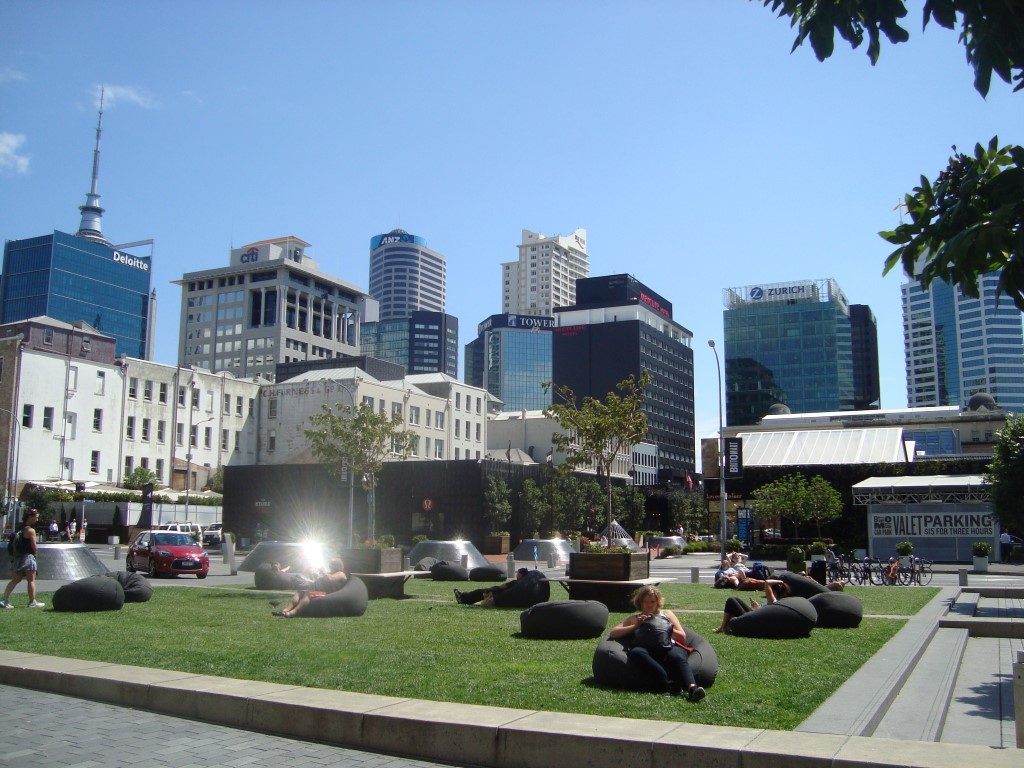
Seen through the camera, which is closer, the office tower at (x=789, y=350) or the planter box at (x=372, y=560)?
the planter box at (x=372, y=560)

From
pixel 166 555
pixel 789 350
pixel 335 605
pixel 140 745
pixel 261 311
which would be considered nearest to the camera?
pixel 140 745

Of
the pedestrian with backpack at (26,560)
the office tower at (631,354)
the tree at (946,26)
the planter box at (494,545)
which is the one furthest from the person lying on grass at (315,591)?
the office tower at (631,354)

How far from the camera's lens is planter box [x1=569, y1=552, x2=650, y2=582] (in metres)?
17.6

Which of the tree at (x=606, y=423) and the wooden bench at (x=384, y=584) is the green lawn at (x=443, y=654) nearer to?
the wooden bench at (x=384, y=584)

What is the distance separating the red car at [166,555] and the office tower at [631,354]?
429 feet

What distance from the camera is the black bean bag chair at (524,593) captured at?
59.1 feet

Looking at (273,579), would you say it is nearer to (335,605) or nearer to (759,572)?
(335,605)

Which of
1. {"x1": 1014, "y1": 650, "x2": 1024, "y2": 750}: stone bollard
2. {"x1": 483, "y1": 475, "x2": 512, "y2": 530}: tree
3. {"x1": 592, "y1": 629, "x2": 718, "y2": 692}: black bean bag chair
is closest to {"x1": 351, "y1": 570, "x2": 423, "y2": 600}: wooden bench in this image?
{"x1": 592, "y1": 629, "x2": 718, "y2": 692}: black bean bag chair

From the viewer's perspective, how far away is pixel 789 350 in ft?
593

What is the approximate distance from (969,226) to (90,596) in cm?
1557

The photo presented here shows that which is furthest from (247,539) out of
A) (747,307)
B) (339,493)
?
(747,307)

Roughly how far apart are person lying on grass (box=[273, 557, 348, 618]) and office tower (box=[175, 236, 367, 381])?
134 m

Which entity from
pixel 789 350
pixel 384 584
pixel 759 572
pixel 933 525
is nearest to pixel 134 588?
pixel 384 584

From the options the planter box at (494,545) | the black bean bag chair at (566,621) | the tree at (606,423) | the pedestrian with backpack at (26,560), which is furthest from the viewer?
the planter box at (494,545)
